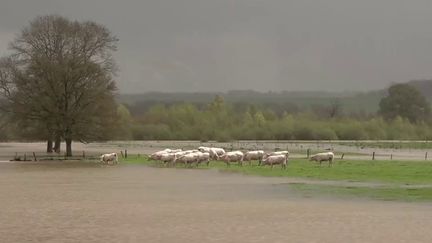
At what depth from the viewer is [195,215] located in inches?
860

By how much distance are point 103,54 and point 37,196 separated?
44.8 m

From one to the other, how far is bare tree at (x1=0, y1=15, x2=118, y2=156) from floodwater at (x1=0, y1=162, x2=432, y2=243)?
35071mm

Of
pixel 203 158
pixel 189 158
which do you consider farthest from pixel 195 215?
pixel 203 158

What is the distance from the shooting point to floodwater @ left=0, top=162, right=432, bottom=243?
1734 centimetres

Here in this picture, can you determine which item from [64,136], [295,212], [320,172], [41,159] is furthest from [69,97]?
[295,212]

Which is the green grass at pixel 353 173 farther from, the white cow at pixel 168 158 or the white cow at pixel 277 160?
the white cow at pixel 168 158

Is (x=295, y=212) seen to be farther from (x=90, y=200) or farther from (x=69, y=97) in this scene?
(x=69, y=97)

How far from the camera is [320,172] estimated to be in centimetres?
4300

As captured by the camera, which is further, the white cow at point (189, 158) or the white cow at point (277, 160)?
the white cow at point (189, 158)

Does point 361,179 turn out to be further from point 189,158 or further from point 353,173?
point 189,158

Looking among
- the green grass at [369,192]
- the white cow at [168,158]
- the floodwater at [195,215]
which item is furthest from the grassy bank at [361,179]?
the floodwater at [195,215]

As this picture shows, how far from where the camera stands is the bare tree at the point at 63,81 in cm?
6931

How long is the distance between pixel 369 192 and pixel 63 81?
150 ft

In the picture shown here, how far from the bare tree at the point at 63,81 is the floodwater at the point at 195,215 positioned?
35.1 m
